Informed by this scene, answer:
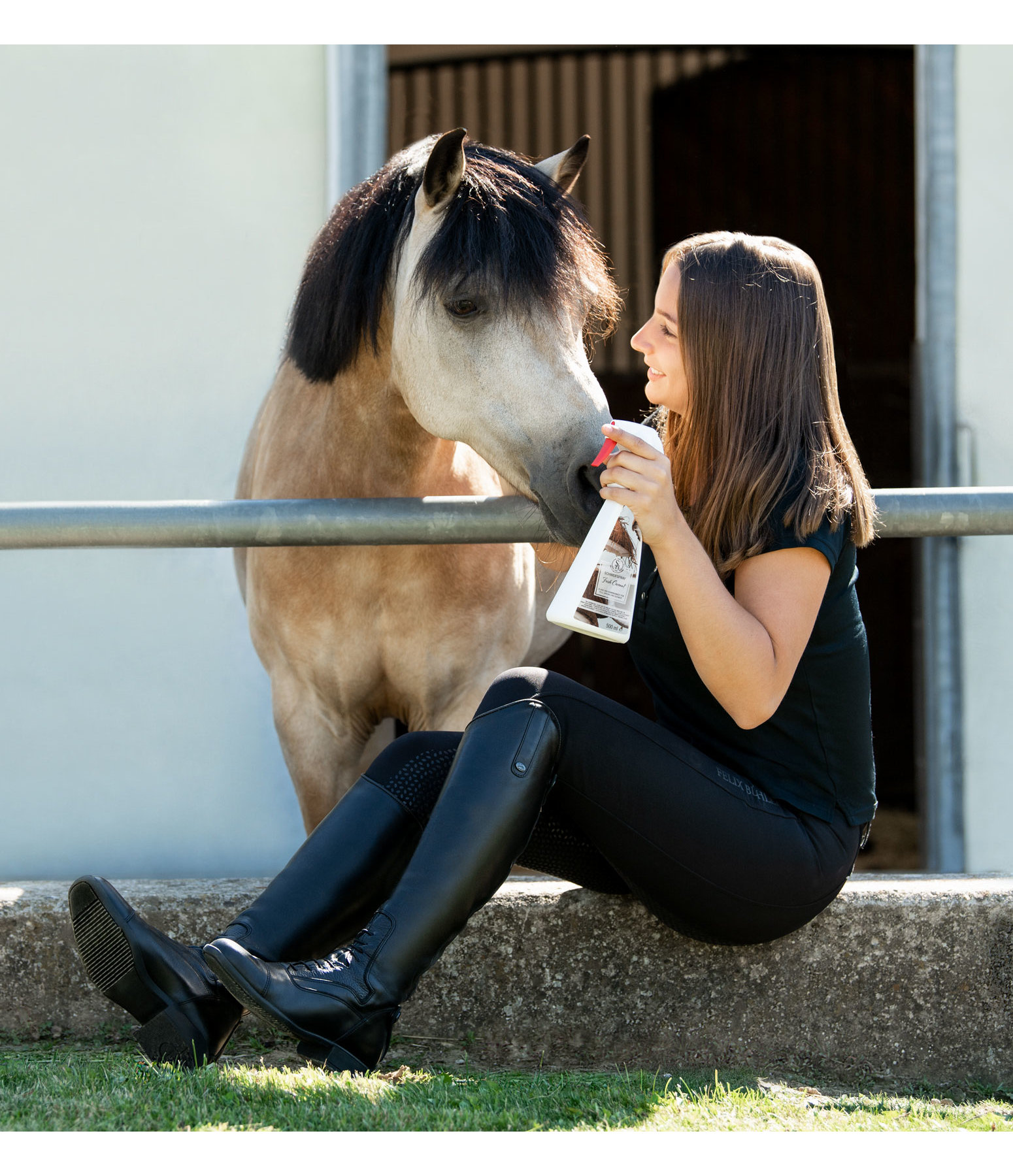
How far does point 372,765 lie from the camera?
5.37 feet

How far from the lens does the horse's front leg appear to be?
2561 millimetres

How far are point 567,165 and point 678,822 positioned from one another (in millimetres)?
1427

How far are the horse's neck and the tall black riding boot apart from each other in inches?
35.6

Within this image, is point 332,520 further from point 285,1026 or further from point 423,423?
point 285,1026

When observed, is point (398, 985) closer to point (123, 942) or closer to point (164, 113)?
point (123, 942)

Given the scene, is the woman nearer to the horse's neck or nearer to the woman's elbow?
the woman's elbow

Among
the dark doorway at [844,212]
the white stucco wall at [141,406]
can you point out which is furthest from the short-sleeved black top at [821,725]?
the dark doorway at [844,212]

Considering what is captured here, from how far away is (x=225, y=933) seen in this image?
1447mm

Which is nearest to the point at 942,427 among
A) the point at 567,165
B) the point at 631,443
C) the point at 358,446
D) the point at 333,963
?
the point at 567,165

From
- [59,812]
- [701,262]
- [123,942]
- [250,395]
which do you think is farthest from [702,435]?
[59,812]

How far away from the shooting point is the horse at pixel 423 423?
6.16ft

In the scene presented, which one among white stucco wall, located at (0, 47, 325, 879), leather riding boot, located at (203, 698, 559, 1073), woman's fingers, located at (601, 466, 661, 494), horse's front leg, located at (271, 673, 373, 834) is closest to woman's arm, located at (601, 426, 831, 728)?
woman's fingers, located at (601, 466, 661, 494)

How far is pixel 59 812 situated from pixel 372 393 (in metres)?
2.19

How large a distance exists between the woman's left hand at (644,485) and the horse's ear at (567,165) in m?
0.98
